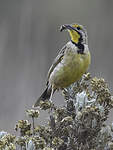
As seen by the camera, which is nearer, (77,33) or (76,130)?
(76,130)

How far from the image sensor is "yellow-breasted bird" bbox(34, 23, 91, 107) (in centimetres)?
298

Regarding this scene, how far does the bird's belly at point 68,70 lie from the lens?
117 inches

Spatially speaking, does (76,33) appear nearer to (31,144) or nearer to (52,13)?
(31,144)

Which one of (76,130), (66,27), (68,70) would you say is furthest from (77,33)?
(76,130)

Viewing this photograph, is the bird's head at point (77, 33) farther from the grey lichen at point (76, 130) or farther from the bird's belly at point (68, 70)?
the grey lichen at point (76, 130)

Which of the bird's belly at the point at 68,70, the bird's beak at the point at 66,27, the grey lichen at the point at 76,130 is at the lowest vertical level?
the grey lichen at the point at 76,130

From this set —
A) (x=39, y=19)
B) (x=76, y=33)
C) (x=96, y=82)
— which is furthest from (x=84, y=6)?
(x=96, y=82)

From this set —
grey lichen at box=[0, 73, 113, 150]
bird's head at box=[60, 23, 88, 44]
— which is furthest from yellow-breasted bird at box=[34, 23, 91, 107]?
grey lichen at box=[0, 73, 113, 150]

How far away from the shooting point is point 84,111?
165cm

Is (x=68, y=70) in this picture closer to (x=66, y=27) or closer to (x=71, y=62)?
(x=71, y=62)

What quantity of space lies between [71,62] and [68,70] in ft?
0.19

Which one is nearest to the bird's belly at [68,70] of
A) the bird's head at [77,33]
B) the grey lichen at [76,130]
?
the bird's head at [77,33]

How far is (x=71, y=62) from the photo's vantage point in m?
3.05

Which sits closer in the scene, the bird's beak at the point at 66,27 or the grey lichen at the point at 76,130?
the grey lichen at the point at 76,130
